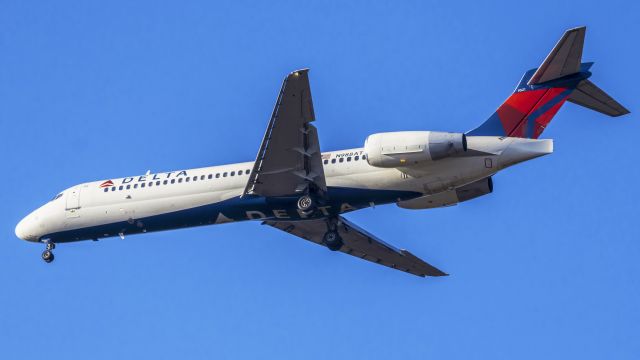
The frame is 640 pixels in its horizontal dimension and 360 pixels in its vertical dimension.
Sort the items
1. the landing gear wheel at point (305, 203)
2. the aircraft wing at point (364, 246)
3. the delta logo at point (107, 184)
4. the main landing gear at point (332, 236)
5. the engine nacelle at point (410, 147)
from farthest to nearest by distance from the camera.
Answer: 1. the aircraft wing at point (364, 246)
2. the delta logo at point (107, 184)
3. the main landing gear at point (332, 236)
4. the landing gear wheel at point (305, 203)
5. the engine nacelle at point (410, 147)

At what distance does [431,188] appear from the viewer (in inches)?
1371

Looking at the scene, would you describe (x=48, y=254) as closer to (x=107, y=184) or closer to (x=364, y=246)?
(x=107, y=184)

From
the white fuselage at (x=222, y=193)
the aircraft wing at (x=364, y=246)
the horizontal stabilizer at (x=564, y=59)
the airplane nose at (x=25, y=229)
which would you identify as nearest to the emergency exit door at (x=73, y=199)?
the white fuselage at (x=222, y=193)

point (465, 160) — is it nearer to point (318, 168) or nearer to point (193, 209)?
point (318, 168)

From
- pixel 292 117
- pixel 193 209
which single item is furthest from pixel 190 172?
pixel 292 117

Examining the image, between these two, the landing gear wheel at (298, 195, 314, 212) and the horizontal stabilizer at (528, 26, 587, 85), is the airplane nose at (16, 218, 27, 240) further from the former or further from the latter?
the horizontal stabilizer at (528, 26, 587, 85)

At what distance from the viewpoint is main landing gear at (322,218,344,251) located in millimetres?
37844

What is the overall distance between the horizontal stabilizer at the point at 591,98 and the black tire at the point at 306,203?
8890 millimetres

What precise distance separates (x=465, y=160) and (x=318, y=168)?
4.72 metres

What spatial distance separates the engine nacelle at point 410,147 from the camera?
108ft

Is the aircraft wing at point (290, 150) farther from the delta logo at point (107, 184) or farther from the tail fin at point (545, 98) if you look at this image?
the delta logo at point (107, 184)

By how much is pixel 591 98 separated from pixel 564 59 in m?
1.59

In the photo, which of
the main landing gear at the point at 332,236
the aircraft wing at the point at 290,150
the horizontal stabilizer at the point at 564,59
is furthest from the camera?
the main landing gear at the point at 332,236

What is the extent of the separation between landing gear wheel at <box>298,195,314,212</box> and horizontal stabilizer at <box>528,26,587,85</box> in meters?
8.05
